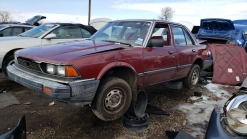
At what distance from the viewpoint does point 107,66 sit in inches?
112

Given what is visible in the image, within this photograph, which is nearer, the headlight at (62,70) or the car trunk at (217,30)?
the headlight at (62,70)

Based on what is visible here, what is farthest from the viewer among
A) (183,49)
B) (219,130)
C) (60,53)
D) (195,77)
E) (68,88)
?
(195,77)

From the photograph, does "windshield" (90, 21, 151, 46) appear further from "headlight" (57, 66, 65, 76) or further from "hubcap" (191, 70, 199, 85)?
"hubcap" (191, 70, 199, 85)

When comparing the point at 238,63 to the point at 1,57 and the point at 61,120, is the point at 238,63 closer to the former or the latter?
the point at 61,120

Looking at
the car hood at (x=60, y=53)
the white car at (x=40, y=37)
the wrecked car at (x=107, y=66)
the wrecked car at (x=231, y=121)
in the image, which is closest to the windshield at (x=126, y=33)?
the wrecked car at (x=107, y=66)

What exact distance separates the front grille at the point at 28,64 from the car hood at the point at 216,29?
635 cm

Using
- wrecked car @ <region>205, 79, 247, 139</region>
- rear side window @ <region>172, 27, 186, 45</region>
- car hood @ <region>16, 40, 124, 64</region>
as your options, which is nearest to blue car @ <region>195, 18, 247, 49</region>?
rear side window @ <region>172, 27, 186, 45</region>

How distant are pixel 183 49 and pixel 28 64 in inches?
117

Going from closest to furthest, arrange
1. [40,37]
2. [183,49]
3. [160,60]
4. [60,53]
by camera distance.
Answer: [60,53]
[160,60]
[183,49]
[40,37]

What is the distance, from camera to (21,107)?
150 inches

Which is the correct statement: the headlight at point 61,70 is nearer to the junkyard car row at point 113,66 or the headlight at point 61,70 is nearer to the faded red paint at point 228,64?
the junkyard car row at point 113,66

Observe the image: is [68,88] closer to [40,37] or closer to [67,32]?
[40,37]

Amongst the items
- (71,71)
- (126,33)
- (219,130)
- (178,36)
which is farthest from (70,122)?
(178,36)

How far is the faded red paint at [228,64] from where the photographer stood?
580cm
